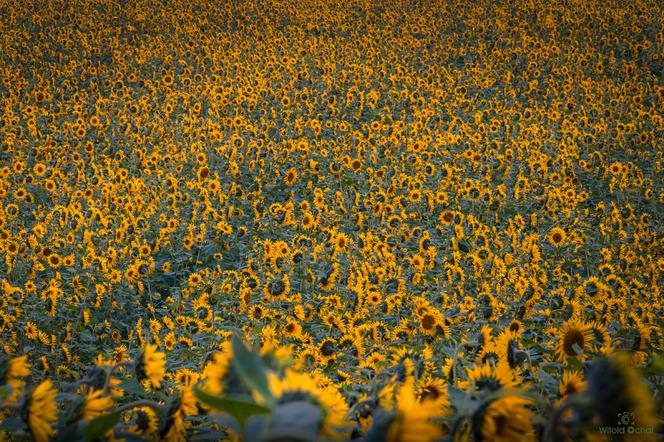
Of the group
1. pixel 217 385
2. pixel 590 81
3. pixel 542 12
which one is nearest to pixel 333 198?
pixel 217 385

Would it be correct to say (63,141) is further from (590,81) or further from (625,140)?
(590,81)

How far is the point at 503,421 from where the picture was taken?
1.02 metres

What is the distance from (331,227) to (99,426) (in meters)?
5.73

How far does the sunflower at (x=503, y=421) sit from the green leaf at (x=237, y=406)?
0.42 metres

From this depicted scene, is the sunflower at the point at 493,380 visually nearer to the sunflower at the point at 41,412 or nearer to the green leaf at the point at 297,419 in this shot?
the green leaf at the point at 297,419

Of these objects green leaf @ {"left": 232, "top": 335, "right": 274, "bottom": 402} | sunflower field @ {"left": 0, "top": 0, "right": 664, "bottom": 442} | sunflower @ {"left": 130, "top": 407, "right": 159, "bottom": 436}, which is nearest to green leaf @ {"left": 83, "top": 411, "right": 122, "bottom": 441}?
sunflower field @ {"left": 0, "top": 0, "right": 664, "bottom": 442}

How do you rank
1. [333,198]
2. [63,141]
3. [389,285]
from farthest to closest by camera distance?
[63,141], [333,198], [389,285]

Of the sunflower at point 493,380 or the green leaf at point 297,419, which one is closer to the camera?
the green leaf at point 297,419

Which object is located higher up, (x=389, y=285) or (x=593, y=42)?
(x=593, y=42)

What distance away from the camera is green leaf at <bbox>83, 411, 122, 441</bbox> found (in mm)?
1015

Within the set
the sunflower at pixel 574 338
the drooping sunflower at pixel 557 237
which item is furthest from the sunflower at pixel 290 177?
the sunflower at pixel 574 338

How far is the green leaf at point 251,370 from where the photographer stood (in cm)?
77

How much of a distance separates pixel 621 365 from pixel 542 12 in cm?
1954

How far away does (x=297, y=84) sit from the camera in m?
12.5
